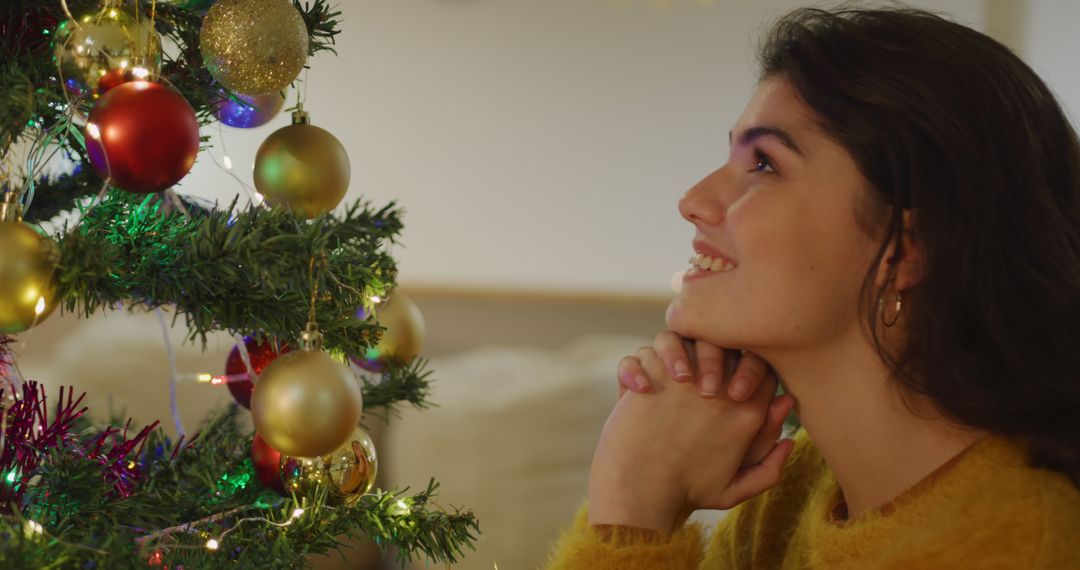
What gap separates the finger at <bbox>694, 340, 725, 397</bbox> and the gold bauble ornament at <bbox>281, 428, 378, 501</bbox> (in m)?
0.37

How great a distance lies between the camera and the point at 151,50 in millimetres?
746

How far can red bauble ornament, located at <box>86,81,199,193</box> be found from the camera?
2.18 ft

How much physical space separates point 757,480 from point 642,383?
0.16 m

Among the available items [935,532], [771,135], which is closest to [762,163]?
[771,135]

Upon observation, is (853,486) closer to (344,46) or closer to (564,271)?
(564,271)

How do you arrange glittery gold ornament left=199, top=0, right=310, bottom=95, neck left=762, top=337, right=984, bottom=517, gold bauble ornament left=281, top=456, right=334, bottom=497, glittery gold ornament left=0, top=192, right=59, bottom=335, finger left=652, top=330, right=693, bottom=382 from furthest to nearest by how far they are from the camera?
finger left=652, top=330, right=693, bottom=382 < neck left=762, top=337, right=984, bottom=517 < gold bauble ornament left=281, top=456, right=334, bottom=497 < glittery gold ornament left=199, top=0, right=310, bottom=95 < glittery gold ornament left=0, top=192, right=59, bottom=335

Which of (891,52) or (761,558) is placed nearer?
(891,52)

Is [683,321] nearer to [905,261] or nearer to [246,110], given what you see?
[905,261]

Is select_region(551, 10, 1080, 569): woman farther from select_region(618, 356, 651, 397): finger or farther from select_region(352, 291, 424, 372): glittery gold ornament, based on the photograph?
select_region(352, 291, 424, 372): glittery gold ornament

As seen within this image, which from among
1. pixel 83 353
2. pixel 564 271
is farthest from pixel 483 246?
pixel 83 353

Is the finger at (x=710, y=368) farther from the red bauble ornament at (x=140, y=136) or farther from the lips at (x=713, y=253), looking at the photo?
the red bauble ornament at (x=140, y=136)

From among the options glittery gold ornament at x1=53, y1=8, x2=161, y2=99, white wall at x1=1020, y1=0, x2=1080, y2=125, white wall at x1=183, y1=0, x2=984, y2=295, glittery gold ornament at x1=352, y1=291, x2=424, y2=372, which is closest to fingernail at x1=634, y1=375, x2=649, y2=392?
glittery gold ornament at x1=352, y1=291, x2=424, y2=372

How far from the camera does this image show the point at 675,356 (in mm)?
1058

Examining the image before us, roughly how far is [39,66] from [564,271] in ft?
4.40
